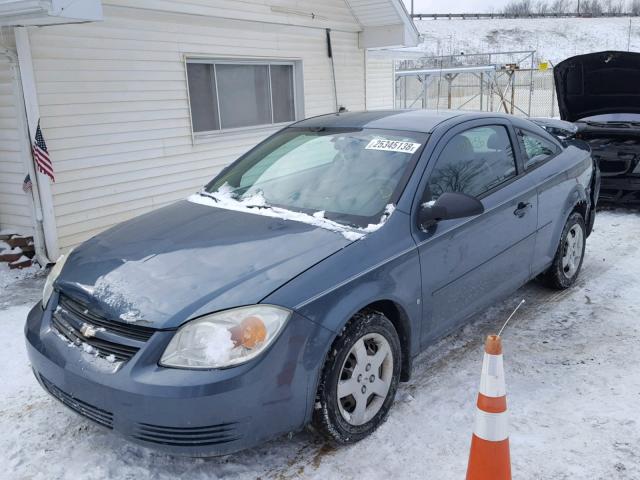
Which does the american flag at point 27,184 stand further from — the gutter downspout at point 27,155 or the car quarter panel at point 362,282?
the car quarter panel at point 362,282

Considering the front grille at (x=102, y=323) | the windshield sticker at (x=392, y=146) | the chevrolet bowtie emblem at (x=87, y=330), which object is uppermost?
the windshield sticker at (x=392, y=146)

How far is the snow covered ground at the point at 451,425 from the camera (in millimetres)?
2822

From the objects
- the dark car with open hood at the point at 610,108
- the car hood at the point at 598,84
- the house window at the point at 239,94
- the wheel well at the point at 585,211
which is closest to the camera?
the wheel well at the point at 585,211

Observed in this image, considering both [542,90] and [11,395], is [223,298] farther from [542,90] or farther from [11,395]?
[542,90]

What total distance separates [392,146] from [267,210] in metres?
0.88

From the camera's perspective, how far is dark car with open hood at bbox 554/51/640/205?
726cm

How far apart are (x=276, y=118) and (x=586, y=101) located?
4.57m

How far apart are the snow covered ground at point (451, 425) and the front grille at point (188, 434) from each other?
15.4 inches

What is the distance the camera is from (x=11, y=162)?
6.30 metres

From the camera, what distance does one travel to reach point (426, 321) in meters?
3.34

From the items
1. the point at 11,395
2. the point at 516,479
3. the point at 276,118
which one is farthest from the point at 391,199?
the point at 276,118

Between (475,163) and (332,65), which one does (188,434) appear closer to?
(475,163)

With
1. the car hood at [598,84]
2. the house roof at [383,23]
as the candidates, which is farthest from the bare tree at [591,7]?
the car hood at [598,84]

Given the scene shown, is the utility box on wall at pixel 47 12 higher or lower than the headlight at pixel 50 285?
higher
